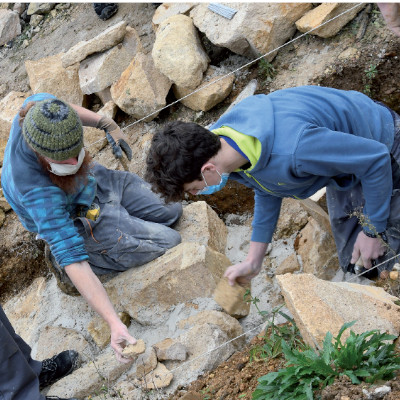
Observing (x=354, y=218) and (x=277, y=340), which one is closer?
(x=277, y=340)

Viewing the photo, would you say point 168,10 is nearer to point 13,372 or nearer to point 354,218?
point 354,218

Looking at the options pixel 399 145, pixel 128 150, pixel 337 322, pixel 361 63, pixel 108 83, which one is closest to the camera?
pixel 337 322

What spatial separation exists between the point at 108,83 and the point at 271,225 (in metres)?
3.22

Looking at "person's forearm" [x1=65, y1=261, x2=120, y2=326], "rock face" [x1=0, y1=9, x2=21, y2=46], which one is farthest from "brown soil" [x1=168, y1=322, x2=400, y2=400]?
"rock face" [x1=0, y1=9, x2=21, y2=46]

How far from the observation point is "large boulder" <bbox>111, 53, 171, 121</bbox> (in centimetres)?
527

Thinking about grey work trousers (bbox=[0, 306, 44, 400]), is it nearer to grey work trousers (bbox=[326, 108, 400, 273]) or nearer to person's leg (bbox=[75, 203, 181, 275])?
person's leg (bbox=[75, 203, 181, 275])

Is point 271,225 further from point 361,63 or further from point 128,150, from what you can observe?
point 361,63

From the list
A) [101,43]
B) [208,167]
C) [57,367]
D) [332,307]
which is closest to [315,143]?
[208,167]

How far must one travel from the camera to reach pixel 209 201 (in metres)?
4.99

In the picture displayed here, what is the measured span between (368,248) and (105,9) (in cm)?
486

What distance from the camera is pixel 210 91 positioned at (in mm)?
5059

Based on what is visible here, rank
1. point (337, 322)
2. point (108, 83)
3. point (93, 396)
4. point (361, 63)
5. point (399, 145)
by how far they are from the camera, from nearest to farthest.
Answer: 1. point (337, 322)
2. point (399, 145)
3. point (93, 396)
4. point (361, 63)
5. point (108, 83)

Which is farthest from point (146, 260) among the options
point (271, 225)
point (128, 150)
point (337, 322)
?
point (337, 322)

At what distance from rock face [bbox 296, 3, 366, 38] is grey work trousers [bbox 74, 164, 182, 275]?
2044 mm
